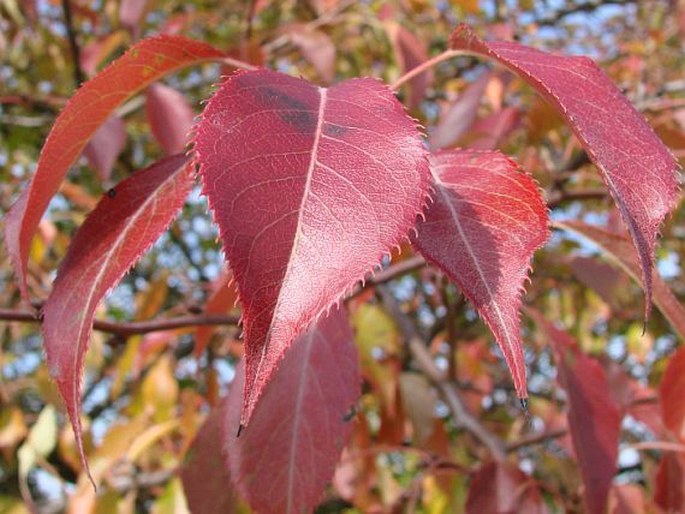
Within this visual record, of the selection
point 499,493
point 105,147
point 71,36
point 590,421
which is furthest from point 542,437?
point 71,36

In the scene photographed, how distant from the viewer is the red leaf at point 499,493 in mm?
1018

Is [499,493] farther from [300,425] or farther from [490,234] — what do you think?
[490,234]

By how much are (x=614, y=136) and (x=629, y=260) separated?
15.9 inches

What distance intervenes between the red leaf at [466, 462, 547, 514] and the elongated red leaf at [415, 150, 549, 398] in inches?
22.2

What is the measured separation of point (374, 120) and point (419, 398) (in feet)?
3.41

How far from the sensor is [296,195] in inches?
16.6

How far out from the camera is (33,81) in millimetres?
3223

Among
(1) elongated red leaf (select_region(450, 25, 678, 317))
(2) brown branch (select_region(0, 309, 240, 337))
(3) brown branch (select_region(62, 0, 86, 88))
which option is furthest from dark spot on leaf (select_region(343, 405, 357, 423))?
(3) brown branch (select_region(62, 0, 86, 88))

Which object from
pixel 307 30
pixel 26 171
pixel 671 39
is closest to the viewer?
pixel 307 30

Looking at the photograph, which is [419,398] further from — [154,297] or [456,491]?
[154,297]

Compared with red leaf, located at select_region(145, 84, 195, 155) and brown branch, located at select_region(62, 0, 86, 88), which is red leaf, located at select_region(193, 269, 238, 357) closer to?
red leaf, located at select_region(145, 84, 195, 155)

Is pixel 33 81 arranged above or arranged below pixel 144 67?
below

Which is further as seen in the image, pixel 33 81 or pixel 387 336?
pixel 33 81

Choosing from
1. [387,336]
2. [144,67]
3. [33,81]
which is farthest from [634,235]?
[33,81]
